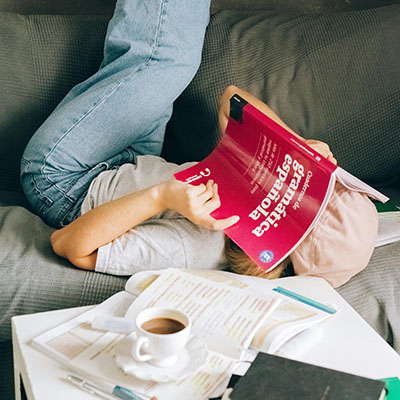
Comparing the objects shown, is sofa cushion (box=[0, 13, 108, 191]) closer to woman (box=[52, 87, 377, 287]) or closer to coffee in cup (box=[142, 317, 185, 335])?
woman (box=[52, 87, 377, 287])

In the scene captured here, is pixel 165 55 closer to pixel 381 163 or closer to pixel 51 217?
pixel 51 217

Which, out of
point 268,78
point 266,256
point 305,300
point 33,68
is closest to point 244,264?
point 266,256

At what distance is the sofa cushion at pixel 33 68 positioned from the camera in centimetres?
150

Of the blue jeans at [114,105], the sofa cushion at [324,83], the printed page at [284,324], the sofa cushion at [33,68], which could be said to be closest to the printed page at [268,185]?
the printed page at [284,324]

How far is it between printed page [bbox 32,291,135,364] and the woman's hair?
28cm

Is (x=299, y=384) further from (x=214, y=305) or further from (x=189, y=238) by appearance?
(x=189, y=238)

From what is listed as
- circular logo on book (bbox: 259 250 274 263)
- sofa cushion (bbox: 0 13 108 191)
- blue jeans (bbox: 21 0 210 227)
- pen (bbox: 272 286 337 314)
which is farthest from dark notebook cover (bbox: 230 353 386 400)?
sofa cushion (bbox: 0 13 108 191)

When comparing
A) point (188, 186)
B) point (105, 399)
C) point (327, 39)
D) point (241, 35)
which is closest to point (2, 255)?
point (188, 186)

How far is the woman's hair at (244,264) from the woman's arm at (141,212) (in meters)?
0.07

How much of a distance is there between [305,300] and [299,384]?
0.86ft

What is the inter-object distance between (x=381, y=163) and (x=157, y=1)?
726 mm

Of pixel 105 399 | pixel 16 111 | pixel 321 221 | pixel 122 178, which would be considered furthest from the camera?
pixel 16 111

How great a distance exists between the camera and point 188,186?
1.10m

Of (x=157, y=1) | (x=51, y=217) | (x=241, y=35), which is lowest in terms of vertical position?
(x=51, y=217)
